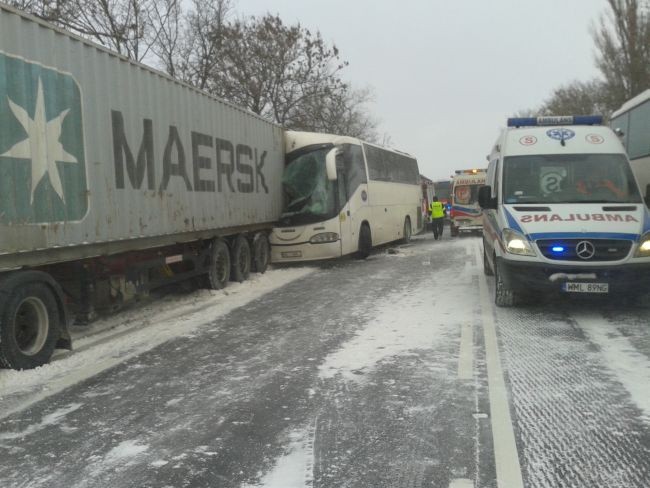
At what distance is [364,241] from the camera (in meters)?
15.5

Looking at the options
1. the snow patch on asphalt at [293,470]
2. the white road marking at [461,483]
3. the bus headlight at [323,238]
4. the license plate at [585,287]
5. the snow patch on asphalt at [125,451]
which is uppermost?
the bus headlight at [323,238]

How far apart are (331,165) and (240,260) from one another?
327cm

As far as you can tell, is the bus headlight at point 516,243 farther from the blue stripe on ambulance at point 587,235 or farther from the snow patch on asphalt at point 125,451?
the snow patch on asphalt at point 125,451

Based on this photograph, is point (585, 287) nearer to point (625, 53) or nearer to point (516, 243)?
point (516, 243)

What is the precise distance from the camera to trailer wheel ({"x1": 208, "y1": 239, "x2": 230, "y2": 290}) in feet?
33.9

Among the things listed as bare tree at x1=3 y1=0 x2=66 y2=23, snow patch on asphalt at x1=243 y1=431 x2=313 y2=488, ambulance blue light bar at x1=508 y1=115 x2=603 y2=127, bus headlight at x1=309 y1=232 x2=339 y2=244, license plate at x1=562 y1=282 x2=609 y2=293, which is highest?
bare tree at x1=3 y1=0 x2=66 y2=23

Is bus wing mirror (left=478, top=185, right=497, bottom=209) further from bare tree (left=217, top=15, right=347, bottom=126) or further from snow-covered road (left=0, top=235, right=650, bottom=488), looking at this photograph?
bare tree (left=217, top=15, right=347, bottom=126)

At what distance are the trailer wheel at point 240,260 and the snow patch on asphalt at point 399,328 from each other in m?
3.40

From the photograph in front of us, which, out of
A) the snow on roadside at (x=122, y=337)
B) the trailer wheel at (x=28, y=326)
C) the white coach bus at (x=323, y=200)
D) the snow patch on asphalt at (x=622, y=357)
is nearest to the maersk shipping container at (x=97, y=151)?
the trailer wheel at (x=28, y=326)

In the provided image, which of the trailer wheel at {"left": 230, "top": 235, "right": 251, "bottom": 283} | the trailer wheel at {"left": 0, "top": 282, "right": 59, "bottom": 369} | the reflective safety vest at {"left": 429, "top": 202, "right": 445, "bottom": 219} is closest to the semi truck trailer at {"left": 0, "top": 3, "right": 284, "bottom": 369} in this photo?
the trailer wheel at {"left": 0, "top": 282, "right": 59, "bottom": 369}

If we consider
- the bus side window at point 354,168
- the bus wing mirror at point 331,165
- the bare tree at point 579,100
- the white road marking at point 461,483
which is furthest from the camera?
the bare tree at point 579,100

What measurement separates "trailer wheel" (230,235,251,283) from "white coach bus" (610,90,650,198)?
7.24 metres

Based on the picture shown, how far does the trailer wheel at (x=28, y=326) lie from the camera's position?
5.27 metres

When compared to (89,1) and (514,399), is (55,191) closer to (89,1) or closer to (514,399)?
(514,399)
